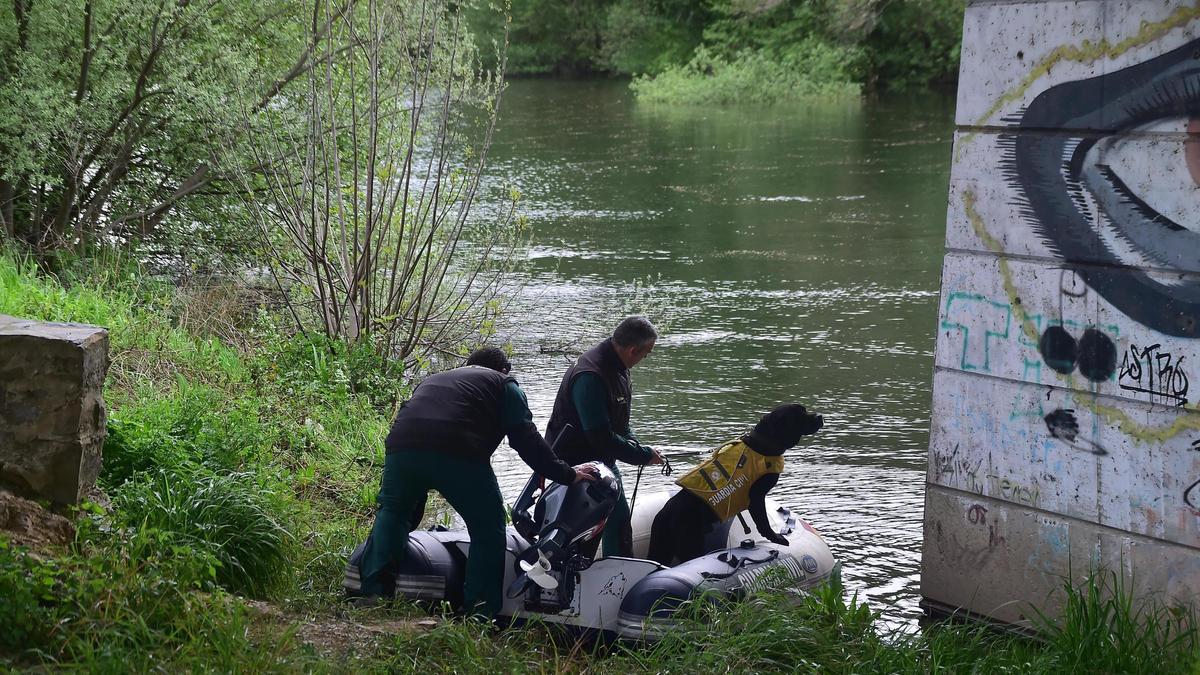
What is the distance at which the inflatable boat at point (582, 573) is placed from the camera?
5828 mm

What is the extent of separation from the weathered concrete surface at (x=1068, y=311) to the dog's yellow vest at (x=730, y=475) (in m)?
0.83

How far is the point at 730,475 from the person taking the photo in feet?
21.2

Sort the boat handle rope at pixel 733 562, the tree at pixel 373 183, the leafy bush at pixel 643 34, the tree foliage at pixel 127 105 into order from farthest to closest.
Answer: the leafy bush at pixel 643 34, the tree foliage at pixel 127 105, the tree at pixel 373 183, the boat handle rope at pixel 733 562

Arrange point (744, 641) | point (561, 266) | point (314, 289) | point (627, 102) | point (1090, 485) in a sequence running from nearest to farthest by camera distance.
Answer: point (744, 641) → point (1090, 485) → point (314, 289) → point (561, 266) → point (627, 102)

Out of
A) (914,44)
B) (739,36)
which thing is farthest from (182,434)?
(739,36)

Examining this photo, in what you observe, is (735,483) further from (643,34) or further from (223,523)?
(643,34)

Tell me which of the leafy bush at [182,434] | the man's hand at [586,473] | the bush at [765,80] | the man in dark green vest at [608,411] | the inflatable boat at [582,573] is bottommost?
the inflatable boat at [582,573]

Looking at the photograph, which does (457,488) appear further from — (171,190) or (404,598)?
(171,190)

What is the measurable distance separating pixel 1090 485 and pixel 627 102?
36828 mm

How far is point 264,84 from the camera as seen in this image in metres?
11.5

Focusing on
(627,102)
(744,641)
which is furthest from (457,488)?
(627,102)

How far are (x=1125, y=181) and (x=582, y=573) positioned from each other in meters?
2.87

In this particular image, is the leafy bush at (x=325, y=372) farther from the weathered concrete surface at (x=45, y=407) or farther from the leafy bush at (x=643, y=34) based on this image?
the leafy bush at (x=643, y=34)

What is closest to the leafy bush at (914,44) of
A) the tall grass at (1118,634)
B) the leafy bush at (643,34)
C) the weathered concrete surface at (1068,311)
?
the leafy bush at (643,34)
